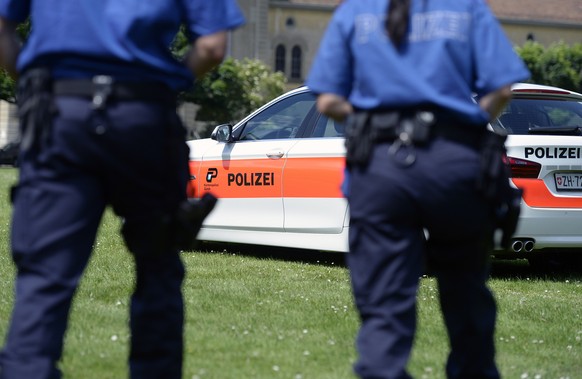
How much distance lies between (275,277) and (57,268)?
4.88m

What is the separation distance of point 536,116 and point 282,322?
339 cm

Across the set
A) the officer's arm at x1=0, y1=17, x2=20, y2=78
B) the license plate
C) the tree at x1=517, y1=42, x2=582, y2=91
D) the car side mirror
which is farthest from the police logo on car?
the tree at x1=517, y1=42, x2=582, y2=91

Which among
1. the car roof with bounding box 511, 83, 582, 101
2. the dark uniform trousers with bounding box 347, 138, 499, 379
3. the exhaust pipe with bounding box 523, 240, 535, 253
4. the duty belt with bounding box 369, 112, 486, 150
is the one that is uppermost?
the duty belt with bounding box 369, 112, 486, 150

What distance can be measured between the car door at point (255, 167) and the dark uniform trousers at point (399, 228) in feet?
18.4

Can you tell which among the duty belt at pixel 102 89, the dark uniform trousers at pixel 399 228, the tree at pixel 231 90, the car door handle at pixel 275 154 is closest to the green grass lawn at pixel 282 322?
the car door handle at pixel 275 154

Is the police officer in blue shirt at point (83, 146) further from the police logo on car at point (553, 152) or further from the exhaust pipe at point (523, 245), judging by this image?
the exhaust pipe at point (523, 245)

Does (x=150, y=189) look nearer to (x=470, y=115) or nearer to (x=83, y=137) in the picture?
(x=83, y=137)

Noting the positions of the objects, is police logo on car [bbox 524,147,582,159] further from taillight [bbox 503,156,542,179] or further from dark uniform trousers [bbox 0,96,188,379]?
dark uniform trousers [bbox 0,96,188,379]

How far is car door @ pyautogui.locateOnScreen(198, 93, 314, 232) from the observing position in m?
9.51

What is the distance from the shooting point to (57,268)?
3734 mm

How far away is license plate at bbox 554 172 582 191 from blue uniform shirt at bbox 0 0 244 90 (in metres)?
5.23

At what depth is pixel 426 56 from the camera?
374cm

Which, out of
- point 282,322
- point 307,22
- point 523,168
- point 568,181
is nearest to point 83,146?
point 282,322

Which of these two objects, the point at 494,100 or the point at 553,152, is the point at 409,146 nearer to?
the point at 494,100
